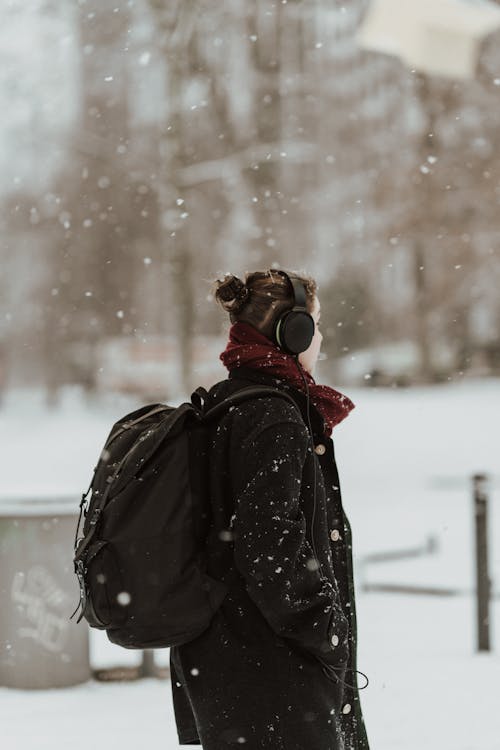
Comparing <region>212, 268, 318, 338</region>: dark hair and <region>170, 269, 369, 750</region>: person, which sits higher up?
<region>212, 268, 318, 338</region>: dark hair

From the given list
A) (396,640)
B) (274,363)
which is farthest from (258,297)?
(396,640)

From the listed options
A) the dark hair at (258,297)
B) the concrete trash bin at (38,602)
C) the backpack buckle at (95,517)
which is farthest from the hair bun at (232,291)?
the concrete trash bin at (38,602)

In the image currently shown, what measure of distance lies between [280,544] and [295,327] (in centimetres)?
52

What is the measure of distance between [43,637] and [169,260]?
11123 millimetres

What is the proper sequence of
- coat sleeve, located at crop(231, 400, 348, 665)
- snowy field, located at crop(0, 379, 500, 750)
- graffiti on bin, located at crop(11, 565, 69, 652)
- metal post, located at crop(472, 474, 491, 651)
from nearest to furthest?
1. coat sleeve, located at crop(231, 400, 348, 665)
2. snowy field, located at crop(0, 379, 500, 750)
3. graffiti on bin, located at crop(11, 565, 69, 652)
4. metal post, located at crop(472, 474, 491, 651)

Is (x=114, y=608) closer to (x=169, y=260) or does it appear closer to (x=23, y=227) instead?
(x=169, y=260)

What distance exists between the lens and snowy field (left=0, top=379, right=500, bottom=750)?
210 inches

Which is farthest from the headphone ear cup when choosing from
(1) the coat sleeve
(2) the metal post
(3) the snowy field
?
(2) the metal post

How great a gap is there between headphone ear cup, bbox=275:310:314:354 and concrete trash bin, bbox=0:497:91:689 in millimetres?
3371

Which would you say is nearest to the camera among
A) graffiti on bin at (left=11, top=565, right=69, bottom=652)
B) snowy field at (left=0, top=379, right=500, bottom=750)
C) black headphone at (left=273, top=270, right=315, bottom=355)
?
black headphone at (left=273, top=270, right=315, bottom=355)

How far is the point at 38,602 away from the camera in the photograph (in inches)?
Result: 231

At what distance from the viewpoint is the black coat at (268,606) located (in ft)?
8.39

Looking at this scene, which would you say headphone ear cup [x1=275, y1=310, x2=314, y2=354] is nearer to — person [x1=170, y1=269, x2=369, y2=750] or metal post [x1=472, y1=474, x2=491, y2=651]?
person [x1=170, y1=269, x2=369, y2=750]

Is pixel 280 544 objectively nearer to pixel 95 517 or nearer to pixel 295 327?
pixel 95 517
